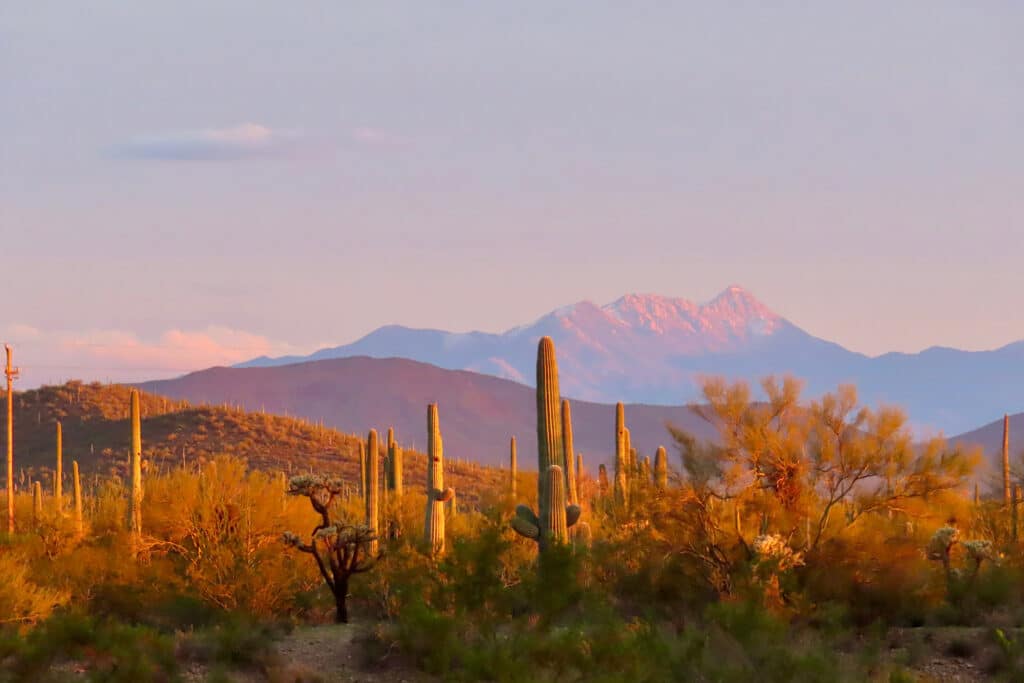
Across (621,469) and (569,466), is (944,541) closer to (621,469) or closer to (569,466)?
(621,469)

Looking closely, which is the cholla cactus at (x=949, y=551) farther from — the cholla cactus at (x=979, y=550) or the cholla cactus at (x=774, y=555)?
the cholla cactus at (x=774, y=555)

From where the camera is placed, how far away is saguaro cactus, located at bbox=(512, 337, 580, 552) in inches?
920

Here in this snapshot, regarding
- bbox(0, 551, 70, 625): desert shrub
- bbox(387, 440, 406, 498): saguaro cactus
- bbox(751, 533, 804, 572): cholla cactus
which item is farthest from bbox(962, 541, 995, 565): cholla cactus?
bbox(387, 440, 406, 498): saguaro cactus

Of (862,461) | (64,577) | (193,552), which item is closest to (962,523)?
(862,461)

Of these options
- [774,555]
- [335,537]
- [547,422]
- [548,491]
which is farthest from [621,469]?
[335,537]

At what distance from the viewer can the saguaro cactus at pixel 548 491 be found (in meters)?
23.4

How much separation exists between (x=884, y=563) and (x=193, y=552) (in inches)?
480

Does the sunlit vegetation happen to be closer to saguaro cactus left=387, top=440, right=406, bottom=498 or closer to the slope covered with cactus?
saguaro cactus left=387, top=440, right=406, bottom=498

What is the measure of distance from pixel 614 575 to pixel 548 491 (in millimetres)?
2488

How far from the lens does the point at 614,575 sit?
2488cm

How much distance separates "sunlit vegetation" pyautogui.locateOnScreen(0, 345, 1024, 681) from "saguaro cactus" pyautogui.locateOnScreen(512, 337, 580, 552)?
0.04 m

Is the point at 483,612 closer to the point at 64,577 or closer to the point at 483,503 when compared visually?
the point at 64,577

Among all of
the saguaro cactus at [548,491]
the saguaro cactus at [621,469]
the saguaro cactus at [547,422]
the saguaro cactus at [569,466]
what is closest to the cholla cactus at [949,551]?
the saguaro cactus at [621,469]

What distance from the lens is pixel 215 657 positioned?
19188mm
